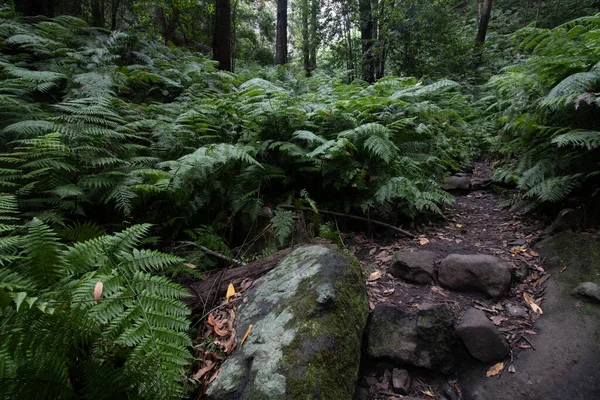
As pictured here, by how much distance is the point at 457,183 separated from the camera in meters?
4.82

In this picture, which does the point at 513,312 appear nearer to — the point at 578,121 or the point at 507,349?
the point at 507,349

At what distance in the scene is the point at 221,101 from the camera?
412cm

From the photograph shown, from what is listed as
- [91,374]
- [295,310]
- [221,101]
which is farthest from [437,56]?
[91,374]

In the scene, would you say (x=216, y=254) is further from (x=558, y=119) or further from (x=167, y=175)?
(x=558, y=119)

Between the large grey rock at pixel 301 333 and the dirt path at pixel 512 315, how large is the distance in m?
0.39

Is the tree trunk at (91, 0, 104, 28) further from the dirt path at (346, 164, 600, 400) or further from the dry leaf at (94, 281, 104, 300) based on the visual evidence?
the dry leaf at (94, 281, 104, 300)

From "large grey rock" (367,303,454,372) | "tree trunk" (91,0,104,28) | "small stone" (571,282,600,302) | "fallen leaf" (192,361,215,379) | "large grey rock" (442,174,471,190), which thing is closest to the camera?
"fallen leaf" (192,361,215,379)

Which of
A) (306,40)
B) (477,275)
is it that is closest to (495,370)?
(477,275)

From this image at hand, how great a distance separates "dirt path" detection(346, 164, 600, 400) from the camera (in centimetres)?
184

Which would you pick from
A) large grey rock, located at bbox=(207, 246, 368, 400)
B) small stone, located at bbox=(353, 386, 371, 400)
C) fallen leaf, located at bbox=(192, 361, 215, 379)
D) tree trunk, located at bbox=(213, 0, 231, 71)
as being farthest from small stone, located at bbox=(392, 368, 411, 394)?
tree trunk, located at bbox=(213, 0, 231, 71)

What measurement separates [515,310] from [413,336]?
90 cm

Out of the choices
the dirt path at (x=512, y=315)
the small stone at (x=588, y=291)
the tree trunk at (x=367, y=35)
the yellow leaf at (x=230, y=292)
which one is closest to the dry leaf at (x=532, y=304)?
the dirt path at (x=512, y=315)

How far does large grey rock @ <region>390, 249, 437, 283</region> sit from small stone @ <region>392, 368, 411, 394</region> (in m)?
0.84

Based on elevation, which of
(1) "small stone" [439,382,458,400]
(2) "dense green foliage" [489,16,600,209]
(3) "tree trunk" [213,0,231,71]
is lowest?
(1) "small stone" [439,382,458,400]
